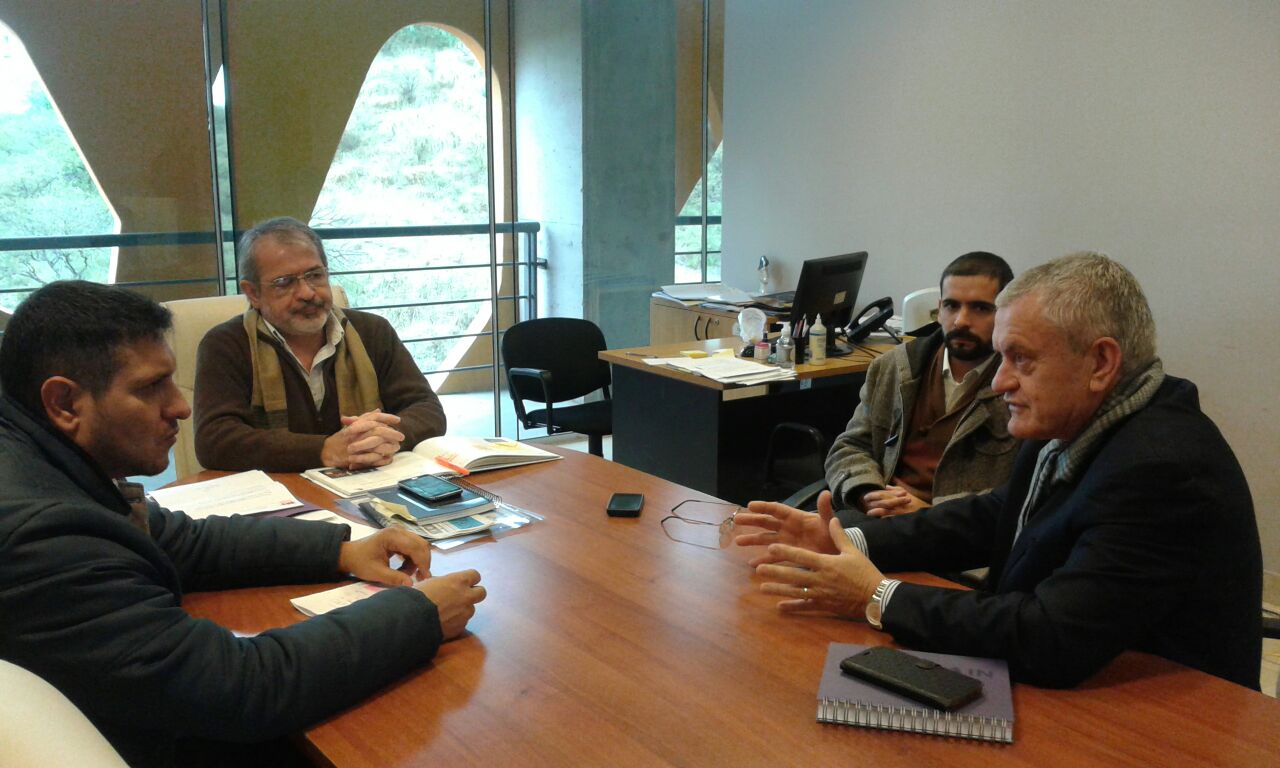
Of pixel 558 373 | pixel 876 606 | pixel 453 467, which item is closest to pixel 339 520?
pixel 453 467

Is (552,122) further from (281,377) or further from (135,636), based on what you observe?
(135,636)

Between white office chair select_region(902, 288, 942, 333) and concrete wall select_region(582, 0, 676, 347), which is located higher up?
concrete wall select_region(582, 0, 676, 347)

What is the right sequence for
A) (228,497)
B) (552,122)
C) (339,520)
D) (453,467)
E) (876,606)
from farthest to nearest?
(552,122) < (453,467) < (228,497) < (339,520) < (876,606)

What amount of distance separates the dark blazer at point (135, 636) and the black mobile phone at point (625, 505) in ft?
2.16

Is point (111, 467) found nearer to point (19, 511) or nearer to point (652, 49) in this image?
point (19, 511)

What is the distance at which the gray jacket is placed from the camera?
8.42 ft

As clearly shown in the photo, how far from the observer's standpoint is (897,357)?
2828 millimetres

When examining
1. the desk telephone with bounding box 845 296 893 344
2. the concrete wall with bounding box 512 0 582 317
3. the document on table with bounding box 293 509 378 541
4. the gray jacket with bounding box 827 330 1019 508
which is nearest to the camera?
the document on table with bounding box 293 509 378 541

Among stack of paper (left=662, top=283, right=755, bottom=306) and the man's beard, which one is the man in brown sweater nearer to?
the man's beard

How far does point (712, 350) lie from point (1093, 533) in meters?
2.78

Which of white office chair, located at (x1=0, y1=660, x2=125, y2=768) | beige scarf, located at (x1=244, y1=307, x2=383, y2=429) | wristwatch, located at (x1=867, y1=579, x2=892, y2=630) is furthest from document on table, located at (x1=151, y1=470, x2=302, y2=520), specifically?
wristwatch, located at (x1=867, y1=579, x2=892, y2=630)

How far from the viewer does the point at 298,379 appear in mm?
2684

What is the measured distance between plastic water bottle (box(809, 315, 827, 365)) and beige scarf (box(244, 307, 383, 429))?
176 centimetres

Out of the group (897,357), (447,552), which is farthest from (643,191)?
(447,552)
